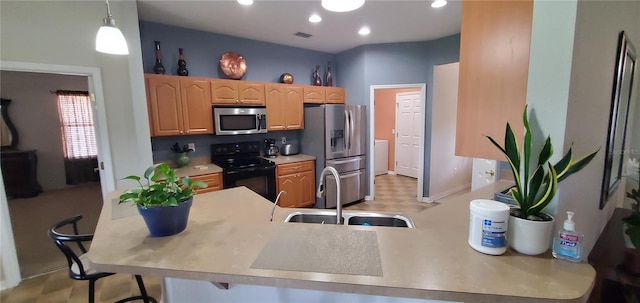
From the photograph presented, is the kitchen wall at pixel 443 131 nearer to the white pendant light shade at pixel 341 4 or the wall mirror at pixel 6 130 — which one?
the white pendant light shade at pixel 341 4

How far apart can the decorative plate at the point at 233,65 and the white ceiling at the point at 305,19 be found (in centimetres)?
30

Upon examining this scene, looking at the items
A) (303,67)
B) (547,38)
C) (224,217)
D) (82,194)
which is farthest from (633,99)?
(82,194)

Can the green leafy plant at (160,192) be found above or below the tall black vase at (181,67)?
below

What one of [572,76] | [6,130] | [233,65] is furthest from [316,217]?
[6,130]

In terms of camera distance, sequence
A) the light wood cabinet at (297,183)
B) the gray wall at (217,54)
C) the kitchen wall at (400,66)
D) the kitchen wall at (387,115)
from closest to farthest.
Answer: the gray wall at (217,54), the light wood cabinet at (297,183), the kitchen wall at (400,66), the kitchen wall at (387,115)

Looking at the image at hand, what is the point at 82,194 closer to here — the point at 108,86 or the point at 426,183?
the point at 108,86

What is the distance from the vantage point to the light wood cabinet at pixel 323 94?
13.6ft

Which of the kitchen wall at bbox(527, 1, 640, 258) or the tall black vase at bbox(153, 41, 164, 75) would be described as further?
the tall black vase at bbox(153, 41, 164, 75)

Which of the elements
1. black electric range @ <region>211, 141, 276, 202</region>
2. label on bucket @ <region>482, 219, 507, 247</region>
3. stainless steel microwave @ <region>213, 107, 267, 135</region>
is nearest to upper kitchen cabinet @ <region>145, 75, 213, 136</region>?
stainless steel microwave @ <region>213, 107, 267, 135</region>

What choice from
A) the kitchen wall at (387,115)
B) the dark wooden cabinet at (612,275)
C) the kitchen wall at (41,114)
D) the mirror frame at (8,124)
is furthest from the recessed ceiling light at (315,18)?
the mirror frame at (8,124)

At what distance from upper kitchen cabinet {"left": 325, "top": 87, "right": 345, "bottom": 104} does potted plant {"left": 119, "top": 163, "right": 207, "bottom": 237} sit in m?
3.49

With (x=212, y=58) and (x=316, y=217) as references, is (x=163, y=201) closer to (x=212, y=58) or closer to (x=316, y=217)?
(x=316, y=217)

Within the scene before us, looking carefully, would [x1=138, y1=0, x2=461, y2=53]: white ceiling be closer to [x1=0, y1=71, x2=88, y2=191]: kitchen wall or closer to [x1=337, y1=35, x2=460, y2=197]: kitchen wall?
[x1=337, y1=35, x2=460, y2=197]: kitchen wall

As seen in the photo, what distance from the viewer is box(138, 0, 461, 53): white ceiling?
8.81ft
